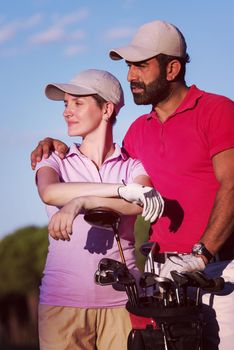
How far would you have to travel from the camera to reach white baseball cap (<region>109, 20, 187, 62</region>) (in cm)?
516

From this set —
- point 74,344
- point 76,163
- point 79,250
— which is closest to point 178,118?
point 76,163

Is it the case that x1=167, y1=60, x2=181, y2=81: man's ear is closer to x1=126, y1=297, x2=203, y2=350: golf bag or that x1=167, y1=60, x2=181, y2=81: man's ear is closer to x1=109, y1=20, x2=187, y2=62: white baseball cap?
x1=109, y1=20, x2=187, y2=62: white baseball cap

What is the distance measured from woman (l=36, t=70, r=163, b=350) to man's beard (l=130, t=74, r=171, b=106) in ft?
0.61

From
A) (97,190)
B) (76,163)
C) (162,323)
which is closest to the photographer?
(162,323)

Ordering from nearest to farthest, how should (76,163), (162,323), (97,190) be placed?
(162,323) < (97,190) < (76,163)

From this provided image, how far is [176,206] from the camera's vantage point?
498 cm

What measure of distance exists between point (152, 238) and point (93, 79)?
95 centimetres

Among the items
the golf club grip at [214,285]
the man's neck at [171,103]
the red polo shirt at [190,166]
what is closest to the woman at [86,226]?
the red polo shirt at [190,166]

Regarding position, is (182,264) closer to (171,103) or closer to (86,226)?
(86,226)

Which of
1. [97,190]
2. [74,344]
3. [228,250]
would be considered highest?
[97,190]

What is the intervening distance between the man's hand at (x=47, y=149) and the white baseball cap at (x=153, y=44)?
1.95 feet

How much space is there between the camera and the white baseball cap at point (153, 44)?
203 inches

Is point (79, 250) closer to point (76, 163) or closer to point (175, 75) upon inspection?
point (76, 163)

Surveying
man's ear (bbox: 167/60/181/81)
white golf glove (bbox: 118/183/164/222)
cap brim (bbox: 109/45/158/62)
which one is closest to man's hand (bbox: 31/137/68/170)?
cap brim (bbox: 109/45/158/62)
